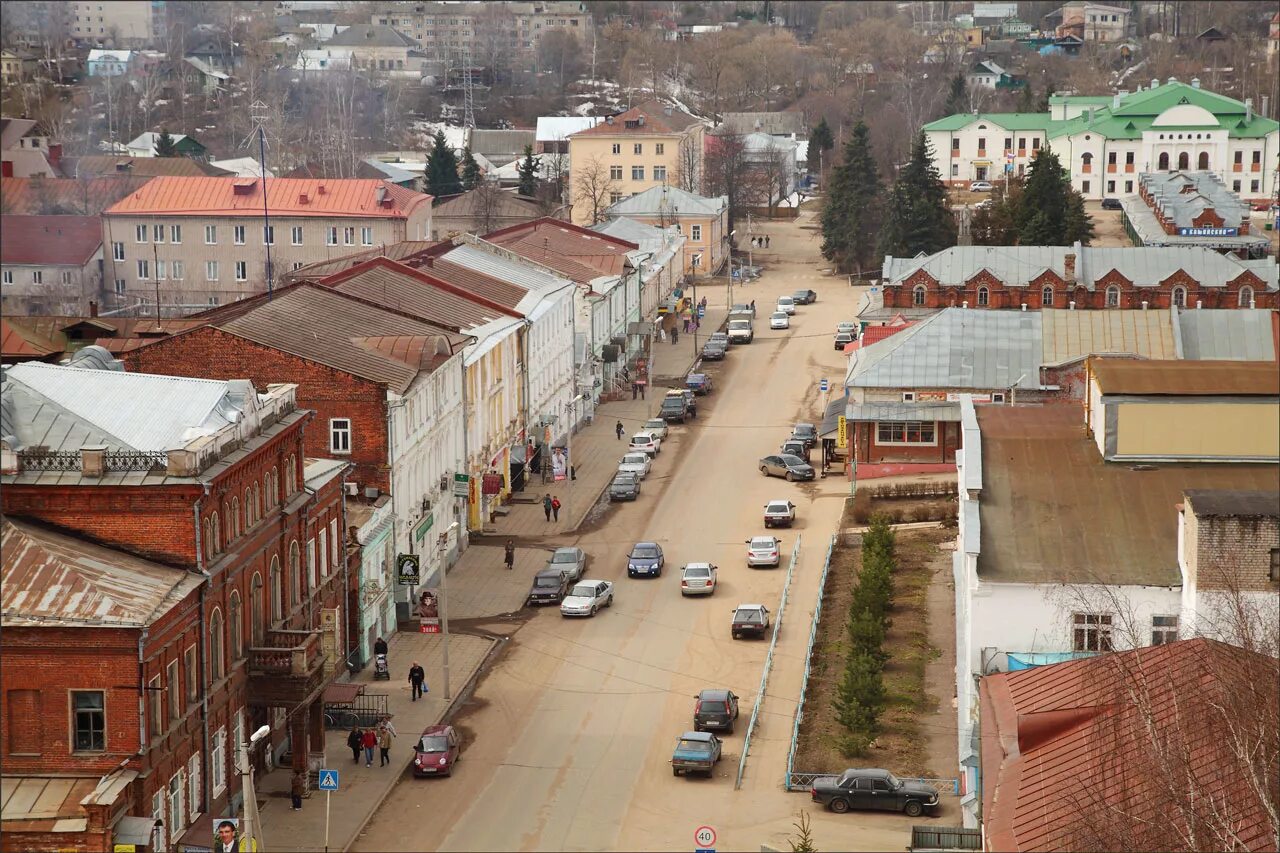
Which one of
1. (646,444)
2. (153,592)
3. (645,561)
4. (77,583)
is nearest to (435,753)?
(153,592)

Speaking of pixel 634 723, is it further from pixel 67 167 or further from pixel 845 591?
pixel 67 167

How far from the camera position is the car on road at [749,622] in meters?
48.2

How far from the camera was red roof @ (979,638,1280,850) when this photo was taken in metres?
23.7

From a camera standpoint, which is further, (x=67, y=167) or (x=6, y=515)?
(x=67, y=167)

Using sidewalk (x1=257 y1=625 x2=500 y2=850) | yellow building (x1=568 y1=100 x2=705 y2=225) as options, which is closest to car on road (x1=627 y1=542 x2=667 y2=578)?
sidewalk (x1=257 y1=625 x2=500 y2=850)

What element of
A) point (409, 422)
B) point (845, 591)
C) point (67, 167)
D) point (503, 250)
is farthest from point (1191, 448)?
point (67, 167)

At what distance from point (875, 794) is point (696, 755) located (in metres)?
3.94

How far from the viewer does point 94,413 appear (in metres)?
34.8

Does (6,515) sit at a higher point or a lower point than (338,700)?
higher

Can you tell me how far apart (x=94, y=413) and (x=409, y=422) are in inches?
602

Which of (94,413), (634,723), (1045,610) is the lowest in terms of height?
(634,723)

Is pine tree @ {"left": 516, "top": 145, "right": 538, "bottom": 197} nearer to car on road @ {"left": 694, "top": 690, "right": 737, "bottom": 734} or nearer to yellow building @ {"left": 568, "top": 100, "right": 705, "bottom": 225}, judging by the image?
yellow building @ {"left": 568, "top": 100, "right": 705, "bottom": 225}

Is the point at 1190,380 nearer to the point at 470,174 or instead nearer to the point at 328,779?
the point at 328,779

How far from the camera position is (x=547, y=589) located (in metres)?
51.8
